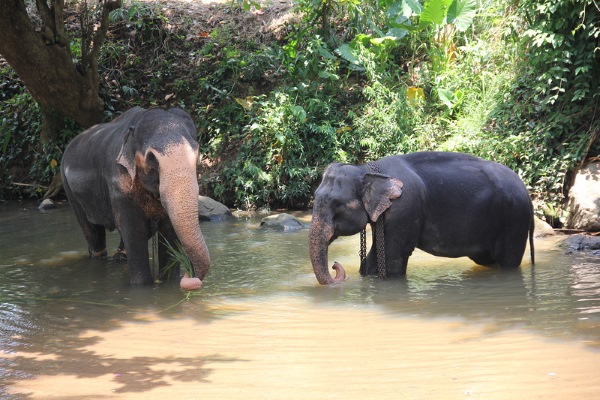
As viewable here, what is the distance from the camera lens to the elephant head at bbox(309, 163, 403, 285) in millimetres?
6977

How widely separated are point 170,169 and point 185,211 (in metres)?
0.40

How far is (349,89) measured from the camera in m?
13.7

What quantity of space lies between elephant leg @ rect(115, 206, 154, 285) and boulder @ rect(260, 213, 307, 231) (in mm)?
3515

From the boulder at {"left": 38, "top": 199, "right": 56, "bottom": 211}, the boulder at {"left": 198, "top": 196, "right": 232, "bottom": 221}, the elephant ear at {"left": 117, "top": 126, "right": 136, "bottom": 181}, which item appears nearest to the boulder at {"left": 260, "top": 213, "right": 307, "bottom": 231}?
the boulder at {"left": 198, "top": 196, "right": 232, "bottom": 221}

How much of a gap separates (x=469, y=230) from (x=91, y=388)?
4147 mm

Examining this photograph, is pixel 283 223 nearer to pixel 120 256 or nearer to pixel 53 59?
pixel 120 256

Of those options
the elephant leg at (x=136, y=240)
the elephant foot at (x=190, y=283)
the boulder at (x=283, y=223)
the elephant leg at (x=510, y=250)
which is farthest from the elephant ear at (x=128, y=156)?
the boulder at (x=283, y=223)

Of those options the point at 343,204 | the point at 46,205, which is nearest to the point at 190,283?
the point at 343,204

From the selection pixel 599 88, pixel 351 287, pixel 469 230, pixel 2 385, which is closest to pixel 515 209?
pixel 469 230

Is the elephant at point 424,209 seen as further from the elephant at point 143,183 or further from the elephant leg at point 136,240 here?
the elephant leg at point 136,240

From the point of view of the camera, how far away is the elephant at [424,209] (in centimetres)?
713

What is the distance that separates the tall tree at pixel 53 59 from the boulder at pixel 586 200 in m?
7.60

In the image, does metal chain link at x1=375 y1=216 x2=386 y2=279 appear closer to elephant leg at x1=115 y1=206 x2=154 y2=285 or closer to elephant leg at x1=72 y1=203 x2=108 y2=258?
elephant leg at x1=115 y1=206 x2=154 y2=285

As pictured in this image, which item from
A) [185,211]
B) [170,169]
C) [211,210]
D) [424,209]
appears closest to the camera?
[185,211]
